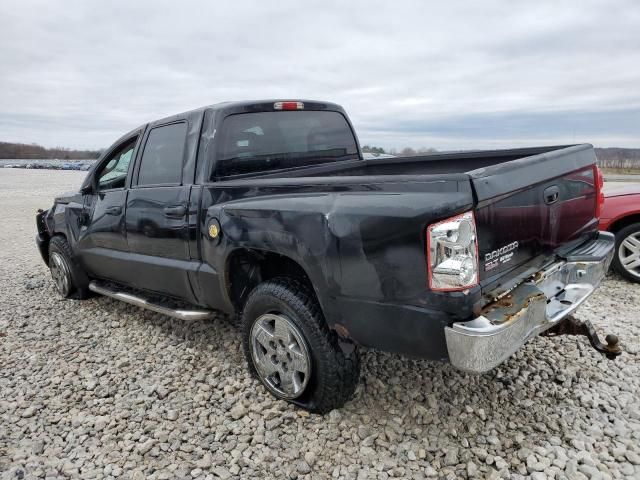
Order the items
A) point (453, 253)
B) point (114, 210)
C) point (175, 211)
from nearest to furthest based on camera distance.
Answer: point (453, 253) → point (175, 211) → point (114, 210)

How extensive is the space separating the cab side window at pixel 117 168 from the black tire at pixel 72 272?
0.91m

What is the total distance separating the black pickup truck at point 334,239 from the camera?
2131mm

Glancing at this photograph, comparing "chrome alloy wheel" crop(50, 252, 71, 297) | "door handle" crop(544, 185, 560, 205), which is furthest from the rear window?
"chrome alloy wheel" crop(50, 252, 71, 297)

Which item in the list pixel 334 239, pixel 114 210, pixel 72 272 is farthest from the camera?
pixel 72 272

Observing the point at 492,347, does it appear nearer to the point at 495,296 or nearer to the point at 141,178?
the point at 495,296

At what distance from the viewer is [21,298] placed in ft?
17.9

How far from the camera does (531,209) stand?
2.50m

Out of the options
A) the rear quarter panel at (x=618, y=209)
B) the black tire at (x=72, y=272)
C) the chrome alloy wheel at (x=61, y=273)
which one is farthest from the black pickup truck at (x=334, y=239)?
the rear quarter panel at (x=618, y=209)

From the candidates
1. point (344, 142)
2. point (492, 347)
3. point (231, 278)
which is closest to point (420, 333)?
point (492, 347)

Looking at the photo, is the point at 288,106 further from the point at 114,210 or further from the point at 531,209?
the point at 531,209

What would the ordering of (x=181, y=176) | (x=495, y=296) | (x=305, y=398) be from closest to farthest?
1. (x=495, y=296)
2. (x=305, y=398)
3. (x=181, y=176)

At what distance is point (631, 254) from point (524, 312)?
12.2ft

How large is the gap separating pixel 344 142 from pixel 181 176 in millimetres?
1556

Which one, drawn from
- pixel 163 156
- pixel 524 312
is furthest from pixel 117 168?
pixel 524 312
